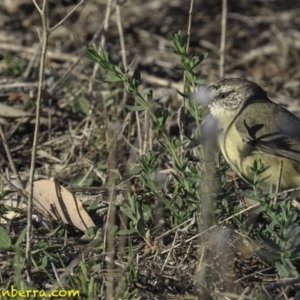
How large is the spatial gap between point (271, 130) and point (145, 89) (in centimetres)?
204

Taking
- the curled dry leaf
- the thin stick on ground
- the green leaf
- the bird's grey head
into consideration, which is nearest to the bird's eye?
the bird's grey head

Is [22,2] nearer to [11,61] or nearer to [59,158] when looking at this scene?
[11,61]

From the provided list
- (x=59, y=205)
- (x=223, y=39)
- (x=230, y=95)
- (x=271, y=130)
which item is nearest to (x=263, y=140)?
(x=271, y=130)

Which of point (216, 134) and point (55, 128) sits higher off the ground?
point (216, 134)

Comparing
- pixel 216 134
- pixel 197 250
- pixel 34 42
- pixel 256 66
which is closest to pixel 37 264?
pixel 197 250

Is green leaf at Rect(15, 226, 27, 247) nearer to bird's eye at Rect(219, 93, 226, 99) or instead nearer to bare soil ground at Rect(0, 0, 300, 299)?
bare soil ground at Rect(0, 0, 300, 299)

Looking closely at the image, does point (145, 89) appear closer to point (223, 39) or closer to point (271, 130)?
point (223, 39)

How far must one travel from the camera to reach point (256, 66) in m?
8.45

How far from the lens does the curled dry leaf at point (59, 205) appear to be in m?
5.20

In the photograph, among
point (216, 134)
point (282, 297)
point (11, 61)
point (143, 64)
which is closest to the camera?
point (282, 297)

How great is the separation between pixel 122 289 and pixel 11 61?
Result: 12.8ft

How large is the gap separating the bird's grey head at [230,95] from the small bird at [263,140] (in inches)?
1.8

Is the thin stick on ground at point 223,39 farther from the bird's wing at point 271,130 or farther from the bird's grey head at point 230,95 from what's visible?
the bird's wing at point 271,130

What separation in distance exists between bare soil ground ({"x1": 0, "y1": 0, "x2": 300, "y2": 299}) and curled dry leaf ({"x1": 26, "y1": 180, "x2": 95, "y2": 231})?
10cm
